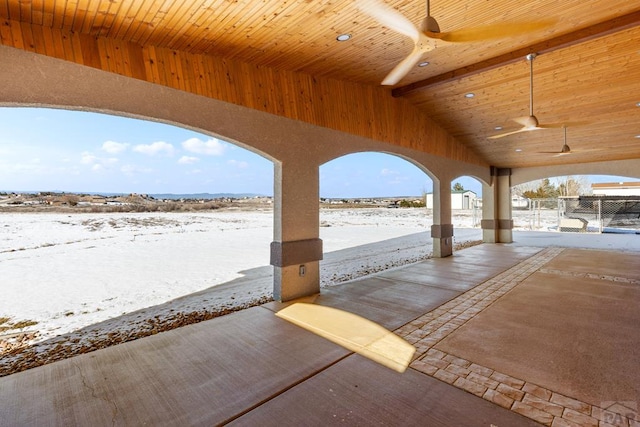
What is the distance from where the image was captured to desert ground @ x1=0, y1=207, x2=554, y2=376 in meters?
3.82

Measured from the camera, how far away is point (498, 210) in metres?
11.4

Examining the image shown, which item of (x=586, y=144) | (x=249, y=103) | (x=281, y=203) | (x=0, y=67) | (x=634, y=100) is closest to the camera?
(x=0, y=67)

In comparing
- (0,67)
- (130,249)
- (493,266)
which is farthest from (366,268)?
(130,249)

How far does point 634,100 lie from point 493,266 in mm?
4167

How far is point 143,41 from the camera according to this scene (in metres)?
3.35

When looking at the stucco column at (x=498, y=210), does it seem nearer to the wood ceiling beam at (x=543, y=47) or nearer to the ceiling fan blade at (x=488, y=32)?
the wood ceiling beam at (x=543, y=47)

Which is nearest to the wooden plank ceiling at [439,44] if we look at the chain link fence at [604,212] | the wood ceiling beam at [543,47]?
the wood ceiling beam at [543,47]

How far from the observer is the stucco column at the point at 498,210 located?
1113 cm

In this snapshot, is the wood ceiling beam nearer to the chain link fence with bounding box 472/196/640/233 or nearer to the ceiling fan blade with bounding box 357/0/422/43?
the ceiling fan blade with bounding box 357/0/422/43

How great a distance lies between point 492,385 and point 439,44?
2.82 meters

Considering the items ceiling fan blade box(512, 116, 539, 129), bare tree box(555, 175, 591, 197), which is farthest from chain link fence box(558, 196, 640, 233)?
bare tree box(555, 175, 591, 197)

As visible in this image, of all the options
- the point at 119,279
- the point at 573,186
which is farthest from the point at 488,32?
the point at 573,186

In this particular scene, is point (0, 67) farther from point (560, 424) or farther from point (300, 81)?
point (560, 424)

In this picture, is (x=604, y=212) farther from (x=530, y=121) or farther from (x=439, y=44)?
(x=439, y=44)
